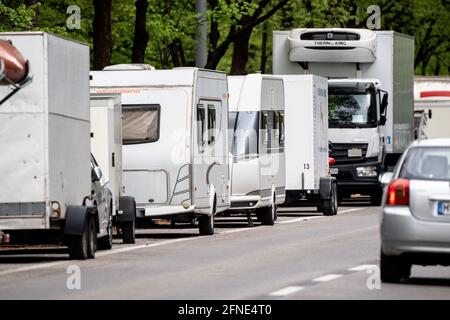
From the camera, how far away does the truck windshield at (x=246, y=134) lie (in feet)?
110

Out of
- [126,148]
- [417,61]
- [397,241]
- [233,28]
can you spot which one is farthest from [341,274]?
[417,61]

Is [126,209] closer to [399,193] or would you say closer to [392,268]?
[392,268]

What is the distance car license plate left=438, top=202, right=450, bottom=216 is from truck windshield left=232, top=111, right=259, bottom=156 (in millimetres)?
15710

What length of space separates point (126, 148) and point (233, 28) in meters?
19.1

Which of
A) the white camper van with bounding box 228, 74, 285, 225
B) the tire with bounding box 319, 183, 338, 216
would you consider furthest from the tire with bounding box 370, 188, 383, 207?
the white camper van with bounding box 228, 74, 285, 225

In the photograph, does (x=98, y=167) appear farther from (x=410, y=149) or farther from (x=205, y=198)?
(x=410, y=149)

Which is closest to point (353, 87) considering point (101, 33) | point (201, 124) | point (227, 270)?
point (101, 33)

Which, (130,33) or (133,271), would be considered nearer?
(133,271)

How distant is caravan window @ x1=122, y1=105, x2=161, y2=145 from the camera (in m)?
29.5

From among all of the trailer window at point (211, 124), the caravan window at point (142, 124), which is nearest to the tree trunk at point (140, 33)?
the trailer window at point (211, 124)

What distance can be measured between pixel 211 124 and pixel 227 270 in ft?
34.2

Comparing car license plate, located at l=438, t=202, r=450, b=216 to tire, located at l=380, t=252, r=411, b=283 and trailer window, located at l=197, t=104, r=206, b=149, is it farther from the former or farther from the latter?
trailer window, located at l=197, t=104, r=206, b=149

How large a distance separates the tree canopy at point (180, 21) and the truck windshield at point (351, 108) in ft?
12.4
